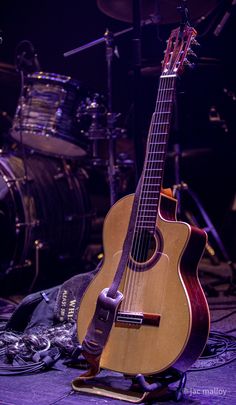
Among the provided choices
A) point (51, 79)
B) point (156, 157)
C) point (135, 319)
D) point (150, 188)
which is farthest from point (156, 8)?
point (135, 319)

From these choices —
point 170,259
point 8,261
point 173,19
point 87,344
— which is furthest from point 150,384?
point 173,19

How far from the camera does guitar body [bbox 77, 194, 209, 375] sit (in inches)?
77.2

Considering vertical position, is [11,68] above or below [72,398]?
above

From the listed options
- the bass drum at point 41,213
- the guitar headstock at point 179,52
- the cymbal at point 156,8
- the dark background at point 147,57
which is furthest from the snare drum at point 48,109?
the guitar headstock at point 179,52

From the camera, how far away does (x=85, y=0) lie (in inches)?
212

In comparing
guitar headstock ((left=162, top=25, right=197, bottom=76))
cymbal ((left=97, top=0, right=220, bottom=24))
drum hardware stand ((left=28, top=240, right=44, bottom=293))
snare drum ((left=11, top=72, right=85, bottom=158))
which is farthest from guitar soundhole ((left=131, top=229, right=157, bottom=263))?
drum hardware stand ((left=28, top=240, right=44, bottom=293))

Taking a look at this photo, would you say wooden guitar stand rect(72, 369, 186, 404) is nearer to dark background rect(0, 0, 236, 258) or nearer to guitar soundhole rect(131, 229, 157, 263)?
guitar soundhole rect(131, 229, 157, 263)

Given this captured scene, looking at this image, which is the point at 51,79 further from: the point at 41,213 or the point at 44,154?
the point at 41,213

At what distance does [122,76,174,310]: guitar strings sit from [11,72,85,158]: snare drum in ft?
5.90

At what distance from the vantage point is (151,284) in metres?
2.07

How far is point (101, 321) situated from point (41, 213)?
228 centimetres

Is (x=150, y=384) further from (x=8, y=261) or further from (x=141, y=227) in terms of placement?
(x=8, y=261)

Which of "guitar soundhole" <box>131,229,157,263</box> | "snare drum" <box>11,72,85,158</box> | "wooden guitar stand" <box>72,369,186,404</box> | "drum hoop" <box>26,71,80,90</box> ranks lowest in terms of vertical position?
"wooden guitar stand" <box>72,369,186,404</box>

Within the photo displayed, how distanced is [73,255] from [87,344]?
2689 millimetres
